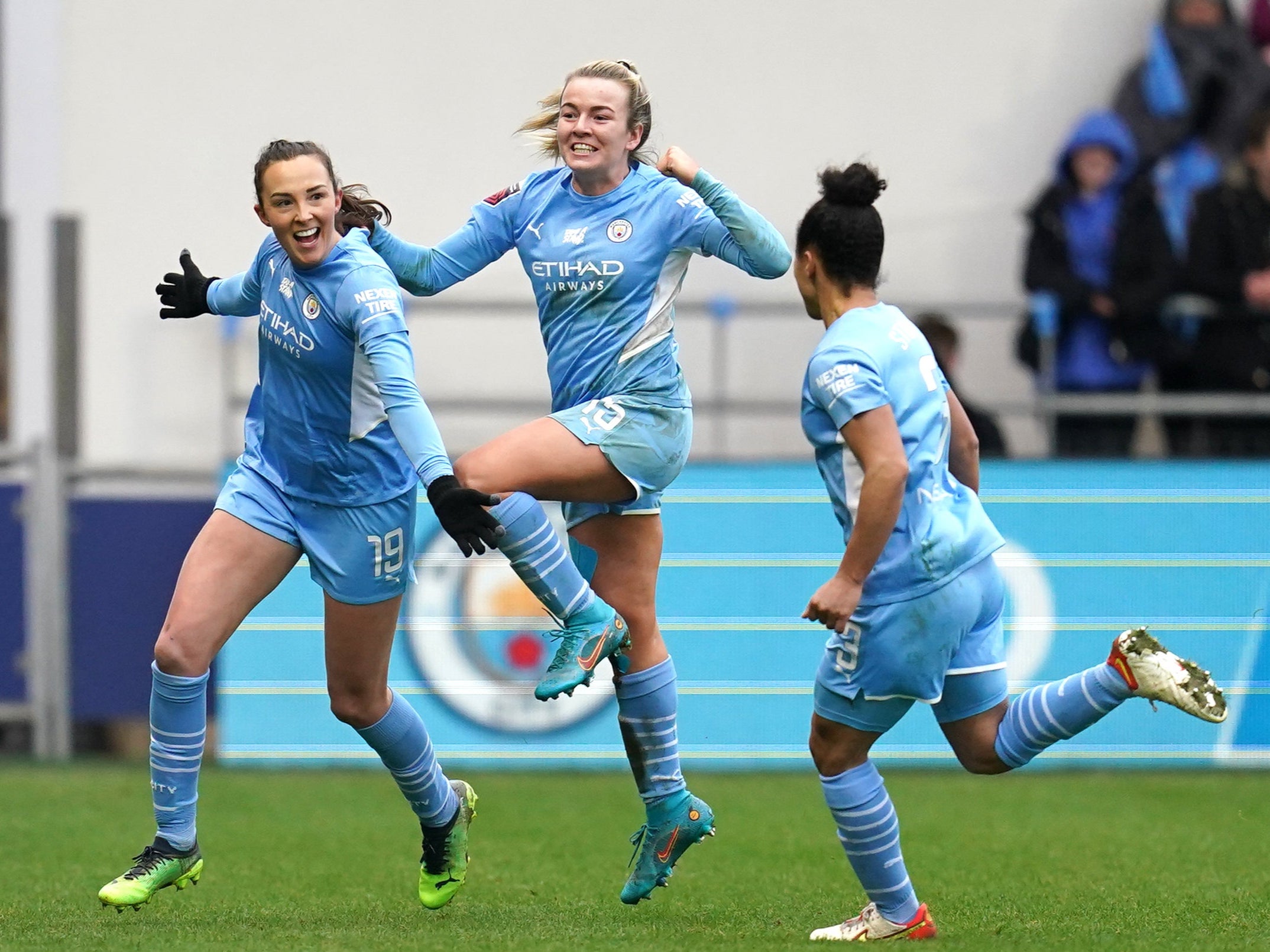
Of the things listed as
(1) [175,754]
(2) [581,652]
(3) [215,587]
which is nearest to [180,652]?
(3) [215,587]

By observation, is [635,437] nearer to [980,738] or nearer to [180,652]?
[980,738]

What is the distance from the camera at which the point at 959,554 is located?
17.1 ft

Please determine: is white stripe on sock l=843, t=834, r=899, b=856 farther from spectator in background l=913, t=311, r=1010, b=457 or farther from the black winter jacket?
the black winter jacket

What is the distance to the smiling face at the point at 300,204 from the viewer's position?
5656 mm

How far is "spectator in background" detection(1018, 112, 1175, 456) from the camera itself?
35.8ft

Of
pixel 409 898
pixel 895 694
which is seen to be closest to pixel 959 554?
pixel 895 694

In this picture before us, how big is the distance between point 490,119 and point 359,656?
652 cm

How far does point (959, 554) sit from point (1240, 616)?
5.05 metres

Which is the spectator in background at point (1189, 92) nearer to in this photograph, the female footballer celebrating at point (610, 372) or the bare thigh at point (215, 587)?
the female footballer celebrating at point (610, 372)

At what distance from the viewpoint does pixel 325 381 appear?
229 inches

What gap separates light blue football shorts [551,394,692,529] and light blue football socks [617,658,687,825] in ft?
1.75

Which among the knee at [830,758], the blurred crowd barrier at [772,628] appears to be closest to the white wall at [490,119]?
the blurred crowd barrier at [772,628]

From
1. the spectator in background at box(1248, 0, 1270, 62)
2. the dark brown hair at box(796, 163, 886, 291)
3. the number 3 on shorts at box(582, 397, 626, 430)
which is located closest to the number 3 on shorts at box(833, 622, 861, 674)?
the dark brown hair at box(796, 163, 886, 291)

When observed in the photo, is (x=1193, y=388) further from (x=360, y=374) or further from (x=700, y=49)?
(x=360, y=374)
